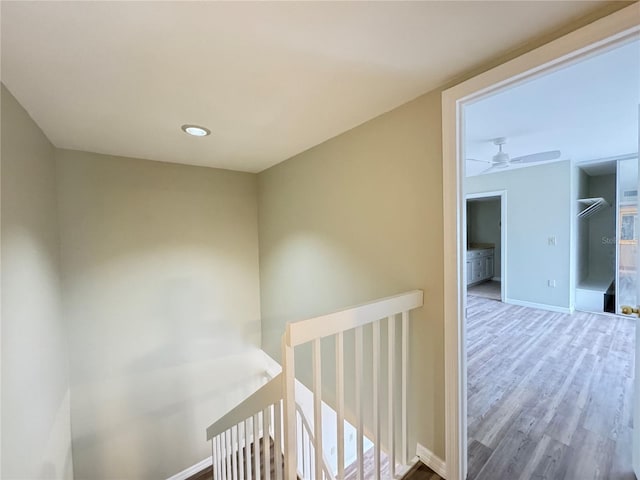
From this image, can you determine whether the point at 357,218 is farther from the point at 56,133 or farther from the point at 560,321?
the point at 560,321

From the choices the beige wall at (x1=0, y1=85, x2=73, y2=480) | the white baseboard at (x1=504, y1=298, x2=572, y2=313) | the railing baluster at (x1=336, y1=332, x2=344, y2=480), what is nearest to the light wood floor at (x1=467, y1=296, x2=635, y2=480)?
the white baseboard at (x1=504, y1=298, x2=572, y2=313)

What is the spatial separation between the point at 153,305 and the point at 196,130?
5.95 ft

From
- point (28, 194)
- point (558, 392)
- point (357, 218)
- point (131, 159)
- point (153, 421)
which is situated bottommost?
point (153, 421)

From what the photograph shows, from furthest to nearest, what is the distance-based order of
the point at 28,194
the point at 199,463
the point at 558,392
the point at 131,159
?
the point at 199,463 → the point at 131,159 → the point at 558,392 → the point at 28,194

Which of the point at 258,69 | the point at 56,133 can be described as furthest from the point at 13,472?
the point at 258,69

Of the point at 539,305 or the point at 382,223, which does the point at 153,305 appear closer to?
the point at 382,223

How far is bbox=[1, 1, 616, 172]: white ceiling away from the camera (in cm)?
94

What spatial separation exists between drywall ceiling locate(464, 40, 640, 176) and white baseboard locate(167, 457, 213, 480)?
420 cm

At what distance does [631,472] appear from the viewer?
1.50 metres

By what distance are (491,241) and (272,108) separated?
7.54 m

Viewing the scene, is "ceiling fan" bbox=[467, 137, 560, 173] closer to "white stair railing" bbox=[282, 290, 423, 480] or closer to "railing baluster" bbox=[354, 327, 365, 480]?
"white stair railing" bbox=[282, 290, 423, 480]

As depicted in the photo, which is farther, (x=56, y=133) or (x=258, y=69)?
(x=56, y=133)

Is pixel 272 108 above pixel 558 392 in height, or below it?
above

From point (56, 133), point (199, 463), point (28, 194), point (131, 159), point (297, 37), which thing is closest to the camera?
point (297, 37)
